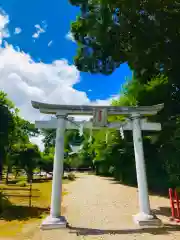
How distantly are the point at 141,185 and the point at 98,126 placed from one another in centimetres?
280

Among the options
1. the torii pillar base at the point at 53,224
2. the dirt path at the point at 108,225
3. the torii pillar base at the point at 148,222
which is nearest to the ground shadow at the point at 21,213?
the dirt path at the point at 108,225

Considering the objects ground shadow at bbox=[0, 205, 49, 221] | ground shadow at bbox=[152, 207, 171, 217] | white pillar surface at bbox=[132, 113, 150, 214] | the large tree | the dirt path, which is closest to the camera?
the dirt path

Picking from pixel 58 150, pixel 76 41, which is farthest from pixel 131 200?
pixel 76 41

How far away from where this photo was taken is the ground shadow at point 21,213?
30.6ft

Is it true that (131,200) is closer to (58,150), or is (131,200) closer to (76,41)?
(58,150)

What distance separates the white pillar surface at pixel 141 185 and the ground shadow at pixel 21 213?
455 cm

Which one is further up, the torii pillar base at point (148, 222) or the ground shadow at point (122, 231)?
the torii pillar base at point (148, 222)

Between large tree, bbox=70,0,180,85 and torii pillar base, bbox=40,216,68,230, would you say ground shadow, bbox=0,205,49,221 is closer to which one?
torii pillar base, bbox=40,216,68,230

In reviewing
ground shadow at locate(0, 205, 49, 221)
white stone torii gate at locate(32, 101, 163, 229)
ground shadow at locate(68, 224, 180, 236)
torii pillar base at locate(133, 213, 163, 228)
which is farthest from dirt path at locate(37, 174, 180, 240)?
ground shadow at locate(0, 205, 49, 221)

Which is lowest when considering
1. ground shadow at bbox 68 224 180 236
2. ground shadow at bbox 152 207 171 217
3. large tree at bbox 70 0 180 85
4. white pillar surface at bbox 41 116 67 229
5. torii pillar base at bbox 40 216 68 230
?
ground shadow at bbox 68 224 180 236

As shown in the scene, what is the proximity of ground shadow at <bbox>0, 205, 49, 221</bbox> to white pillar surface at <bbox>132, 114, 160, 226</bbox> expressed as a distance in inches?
→ 179

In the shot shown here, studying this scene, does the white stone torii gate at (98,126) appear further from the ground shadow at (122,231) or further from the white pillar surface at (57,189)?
the ground shadow at (122,231)

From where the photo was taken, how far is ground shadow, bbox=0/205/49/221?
931 centimetres

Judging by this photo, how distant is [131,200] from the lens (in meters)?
14.0
